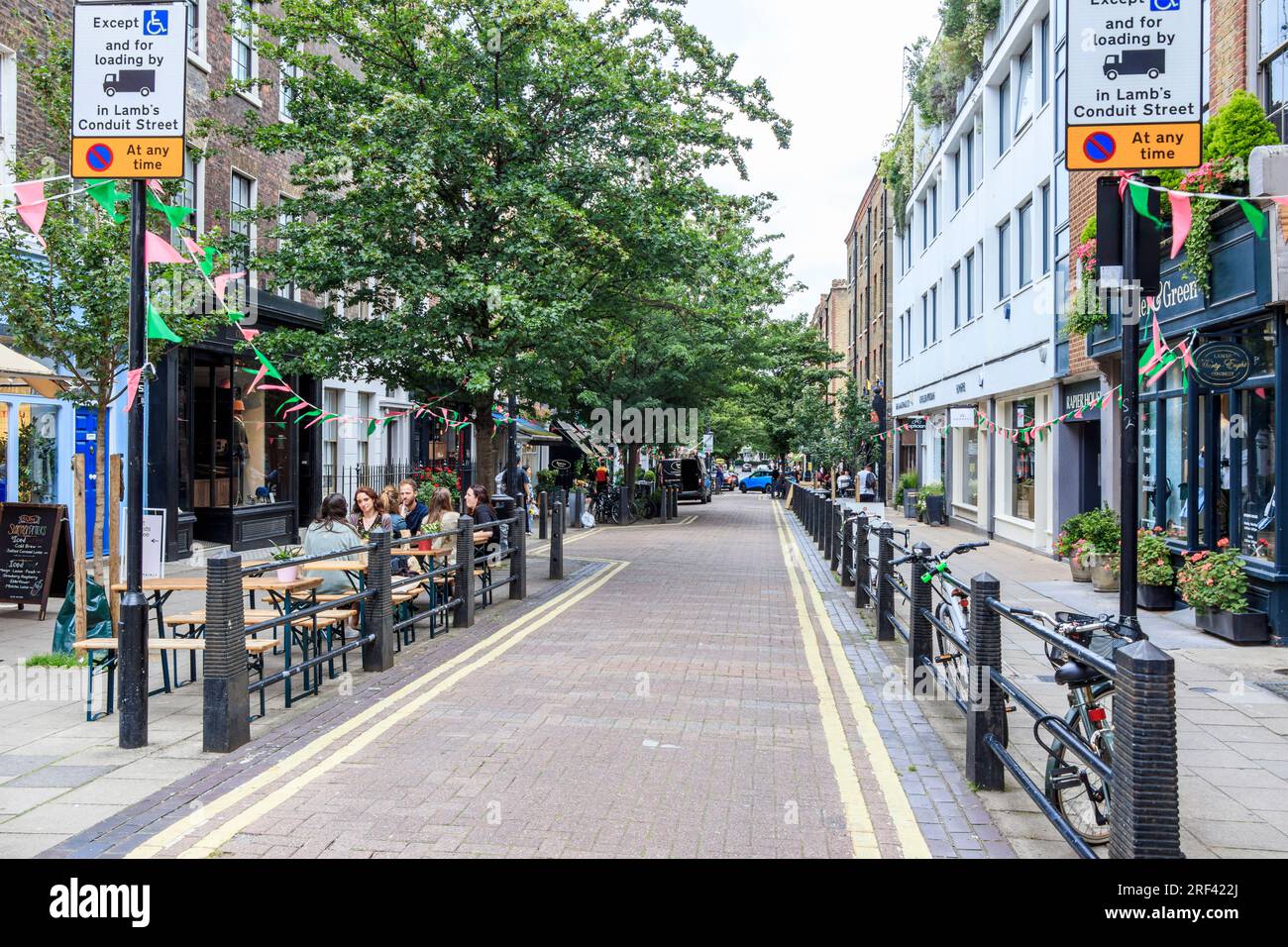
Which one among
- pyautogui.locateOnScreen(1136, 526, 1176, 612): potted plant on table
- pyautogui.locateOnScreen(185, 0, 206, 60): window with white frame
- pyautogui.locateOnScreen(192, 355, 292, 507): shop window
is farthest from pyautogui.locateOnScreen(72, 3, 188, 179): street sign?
pyautogui.locateOnScreen(185, 0, 206, 60): window with white frame

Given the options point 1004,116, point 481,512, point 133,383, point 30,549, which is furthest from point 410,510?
point 1004,116

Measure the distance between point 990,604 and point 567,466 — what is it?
33.5m

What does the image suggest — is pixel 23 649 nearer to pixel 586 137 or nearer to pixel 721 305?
pixel 586 137

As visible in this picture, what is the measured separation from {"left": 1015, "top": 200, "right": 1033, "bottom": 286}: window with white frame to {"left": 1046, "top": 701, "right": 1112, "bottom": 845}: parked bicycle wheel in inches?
724

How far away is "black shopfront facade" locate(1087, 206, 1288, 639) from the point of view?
1024 centimetres

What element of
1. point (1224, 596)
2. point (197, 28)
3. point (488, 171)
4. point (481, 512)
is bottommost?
point (1224, 596)

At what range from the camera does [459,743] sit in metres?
6.46

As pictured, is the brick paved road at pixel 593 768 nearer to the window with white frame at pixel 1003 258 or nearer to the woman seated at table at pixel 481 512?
the woman seated at table at pixel 481 512

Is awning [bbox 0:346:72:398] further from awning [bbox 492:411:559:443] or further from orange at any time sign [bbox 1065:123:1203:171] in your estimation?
awning [bbox 492:411:559:443]

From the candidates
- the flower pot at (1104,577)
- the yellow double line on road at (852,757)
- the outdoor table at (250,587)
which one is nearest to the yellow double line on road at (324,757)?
the outdoor table at (250,587)

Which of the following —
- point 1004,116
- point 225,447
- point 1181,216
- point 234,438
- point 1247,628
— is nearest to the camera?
point 1181,216

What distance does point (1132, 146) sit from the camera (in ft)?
19.7

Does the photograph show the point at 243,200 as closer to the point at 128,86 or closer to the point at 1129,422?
the point at 128,86

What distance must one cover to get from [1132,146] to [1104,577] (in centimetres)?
943
